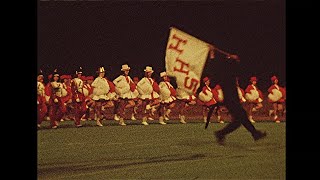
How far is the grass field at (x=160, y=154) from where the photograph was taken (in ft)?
16.6

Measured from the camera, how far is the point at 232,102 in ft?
18.6

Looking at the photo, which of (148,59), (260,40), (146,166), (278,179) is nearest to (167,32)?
(148,59)

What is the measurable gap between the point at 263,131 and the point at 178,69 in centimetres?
98

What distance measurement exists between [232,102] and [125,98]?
4.25 feet

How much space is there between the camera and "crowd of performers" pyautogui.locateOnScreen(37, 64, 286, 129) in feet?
19.4

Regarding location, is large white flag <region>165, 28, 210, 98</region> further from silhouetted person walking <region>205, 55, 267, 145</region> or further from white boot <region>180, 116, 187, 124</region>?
white boot <region>180, 116, 187, 124</region>

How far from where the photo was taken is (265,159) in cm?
536

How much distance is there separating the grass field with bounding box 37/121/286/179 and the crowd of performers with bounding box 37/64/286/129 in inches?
9.9

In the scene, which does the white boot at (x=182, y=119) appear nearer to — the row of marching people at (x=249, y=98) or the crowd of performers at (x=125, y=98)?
the crowd of performers at (x=125, y=98)

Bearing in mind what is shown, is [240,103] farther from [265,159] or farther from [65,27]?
[65,27]

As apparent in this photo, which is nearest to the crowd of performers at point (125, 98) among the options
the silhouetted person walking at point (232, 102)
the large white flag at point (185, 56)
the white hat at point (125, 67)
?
the white hat at point (125, 67)

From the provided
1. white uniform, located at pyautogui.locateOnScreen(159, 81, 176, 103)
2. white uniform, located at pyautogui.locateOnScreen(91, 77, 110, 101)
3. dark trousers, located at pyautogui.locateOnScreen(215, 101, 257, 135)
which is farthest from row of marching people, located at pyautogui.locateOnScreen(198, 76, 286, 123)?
white uniform, located at pyautogui.locateOnScreen(91, 77, 110, 101)

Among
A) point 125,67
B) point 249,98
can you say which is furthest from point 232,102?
point 125,67

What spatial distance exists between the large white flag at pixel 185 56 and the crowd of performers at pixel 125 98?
24 centimetres
